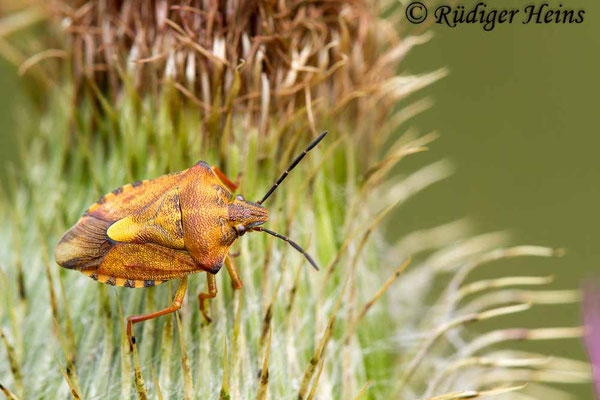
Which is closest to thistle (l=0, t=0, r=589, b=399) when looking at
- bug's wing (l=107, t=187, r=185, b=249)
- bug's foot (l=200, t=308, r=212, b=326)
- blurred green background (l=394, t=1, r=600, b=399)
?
bug's foot (l=200, t=308, r=212, b=326)

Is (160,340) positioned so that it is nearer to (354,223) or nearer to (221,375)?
(221,375)

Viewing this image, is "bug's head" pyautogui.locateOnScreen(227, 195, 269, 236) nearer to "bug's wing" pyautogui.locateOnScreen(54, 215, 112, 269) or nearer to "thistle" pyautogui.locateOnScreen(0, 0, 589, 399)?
"thistle" pyautogui.locateOnScreen(0, 0, 589, 399)

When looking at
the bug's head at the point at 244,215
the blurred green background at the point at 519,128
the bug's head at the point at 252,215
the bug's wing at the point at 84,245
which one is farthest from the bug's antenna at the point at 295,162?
the blurred green background at the point at 519,128

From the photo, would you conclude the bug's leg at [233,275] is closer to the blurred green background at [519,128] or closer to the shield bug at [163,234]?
the shield bug at [163,234]

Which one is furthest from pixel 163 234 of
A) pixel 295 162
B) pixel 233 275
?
pixel 295 162

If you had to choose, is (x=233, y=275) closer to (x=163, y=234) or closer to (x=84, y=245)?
(x=163, y=234)

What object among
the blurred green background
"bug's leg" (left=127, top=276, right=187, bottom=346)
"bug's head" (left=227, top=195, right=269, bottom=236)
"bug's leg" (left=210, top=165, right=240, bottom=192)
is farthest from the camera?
the blurred green background
